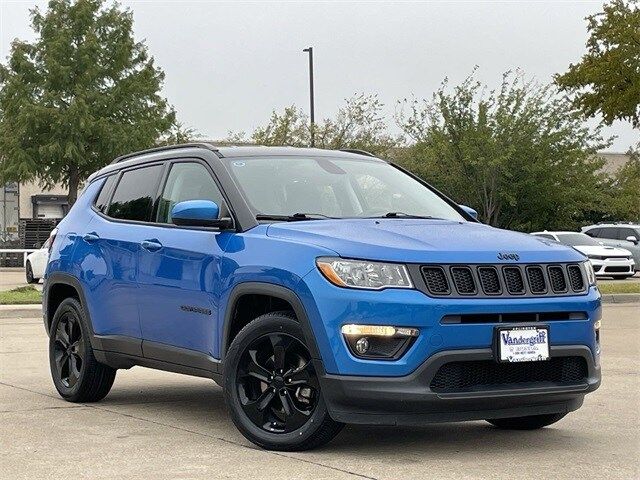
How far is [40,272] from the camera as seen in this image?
91.2ft

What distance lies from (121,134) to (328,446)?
133 feet

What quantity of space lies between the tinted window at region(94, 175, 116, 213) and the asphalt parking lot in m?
1.45

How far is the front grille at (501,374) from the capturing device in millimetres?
6141

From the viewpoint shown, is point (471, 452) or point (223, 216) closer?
point (471, 452)

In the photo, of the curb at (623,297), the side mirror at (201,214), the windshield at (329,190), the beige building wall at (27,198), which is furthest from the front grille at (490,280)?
the beige building wall at (27,198)

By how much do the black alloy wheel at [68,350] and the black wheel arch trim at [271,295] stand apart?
2103 millimetres

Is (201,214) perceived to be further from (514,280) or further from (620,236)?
(620,236)

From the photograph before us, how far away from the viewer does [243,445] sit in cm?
674

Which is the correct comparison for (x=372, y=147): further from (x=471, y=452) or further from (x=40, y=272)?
(x=471, y=452)

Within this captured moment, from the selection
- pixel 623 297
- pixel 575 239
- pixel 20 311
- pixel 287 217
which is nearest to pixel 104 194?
pixel 287 217

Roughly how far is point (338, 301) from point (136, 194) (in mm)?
2784

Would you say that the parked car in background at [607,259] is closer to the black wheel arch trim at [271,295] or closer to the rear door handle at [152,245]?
the rear door handle at [152,245]

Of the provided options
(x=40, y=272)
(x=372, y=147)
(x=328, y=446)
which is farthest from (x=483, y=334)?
(x=372, y=147)

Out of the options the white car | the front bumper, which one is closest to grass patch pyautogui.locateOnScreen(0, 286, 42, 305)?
the white car
